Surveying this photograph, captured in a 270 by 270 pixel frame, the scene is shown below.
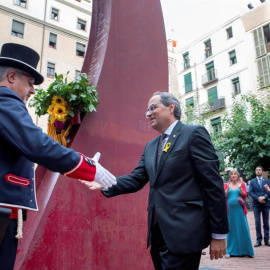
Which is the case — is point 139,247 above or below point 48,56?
below

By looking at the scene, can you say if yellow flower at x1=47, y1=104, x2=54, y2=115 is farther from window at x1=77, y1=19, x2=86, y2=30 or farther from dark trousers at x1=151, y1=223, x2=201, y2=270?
window at x1=77, y1=19, x2=86, y2=30

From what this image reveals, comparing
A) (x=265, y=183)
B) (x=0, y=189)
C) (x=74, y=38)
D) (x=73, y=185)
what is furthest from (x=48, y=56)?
(x=0, y=189)

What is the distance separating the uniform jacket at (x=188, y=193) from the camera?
7.06ft

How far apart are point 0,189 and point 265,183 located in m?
7.33

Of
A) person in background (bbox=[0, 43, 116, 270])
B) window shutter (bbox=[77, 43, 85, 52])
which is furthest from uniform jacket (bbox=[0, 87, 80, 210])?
window shutter (bbox=[77, 43, 85, 52])

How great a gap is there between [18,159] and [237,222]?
570 cm

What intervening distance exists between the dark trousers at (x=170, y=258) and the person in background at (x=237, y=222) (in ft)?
14.6

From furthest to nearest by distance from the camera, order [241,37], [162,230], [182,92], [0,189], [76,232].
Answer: [182,92] → [241,37] → [76,232] → [162,230] → [0,189]

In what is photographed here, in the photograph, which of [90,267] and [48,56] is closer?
[90,267]

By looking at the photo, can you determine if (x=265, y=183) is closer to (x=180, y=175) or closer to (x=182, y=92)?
(x=180, y=175)

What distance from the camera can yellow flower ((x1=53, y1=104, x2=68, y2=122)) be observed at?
137 inches

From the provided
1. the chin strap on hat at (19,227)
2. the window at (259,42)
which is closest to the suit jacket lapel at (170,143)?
the chin strap on hat at (19,227)

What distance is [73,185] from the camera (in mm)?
3443

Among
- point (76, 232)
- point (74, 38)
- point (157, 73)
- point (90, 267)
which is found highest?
point (74, 38)
